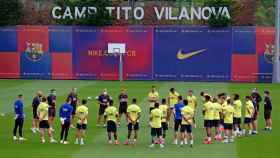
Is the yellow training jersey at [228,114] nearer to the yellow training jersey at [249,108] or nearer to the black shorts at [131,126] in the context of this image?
the yellow training jersey at [249,108]

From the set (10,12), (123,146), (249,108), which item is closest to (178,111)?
(123,146)

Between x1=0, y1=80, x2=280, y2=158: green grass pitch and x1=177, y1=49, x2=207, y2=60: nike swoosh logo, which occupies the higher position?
x1=177, y1=49, x2=207, y2=60: nike swoosh logo

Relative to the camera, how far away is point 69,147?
31.7 metres

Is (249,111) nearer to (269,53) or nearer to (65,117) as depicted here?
(65,117)

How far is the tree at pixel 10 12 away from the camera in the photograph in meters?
67.4

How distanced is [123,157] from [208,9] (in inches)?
1520

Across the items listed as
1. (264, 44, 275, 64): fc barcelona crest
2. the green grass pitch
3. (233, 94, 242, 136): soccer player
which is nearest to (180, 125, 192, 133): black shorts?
the green grass pitch

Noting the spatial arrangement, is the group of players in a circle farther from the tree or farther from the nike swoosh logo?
the tree

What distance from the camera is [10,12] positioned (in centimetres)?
6781

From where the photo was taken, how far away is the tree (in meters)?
67.4

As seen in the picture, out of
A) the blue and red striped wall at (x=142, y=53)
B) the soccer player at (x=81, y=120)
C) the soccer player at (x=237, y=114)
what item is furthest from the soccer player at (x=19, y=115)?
the blue and red striped wall at (x=142, y=53)

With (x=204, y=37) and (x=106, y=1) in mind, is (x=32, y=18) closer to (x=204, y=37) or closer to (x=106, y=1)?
(x=106, y=1)

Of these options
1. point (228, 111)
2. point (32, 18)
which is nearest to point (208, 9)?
point (32, 18)

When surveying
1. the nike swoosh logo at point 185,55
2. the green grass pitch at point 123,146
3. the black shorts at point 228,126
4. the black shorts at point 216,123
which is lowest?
the green grass pitch at point 123,146
